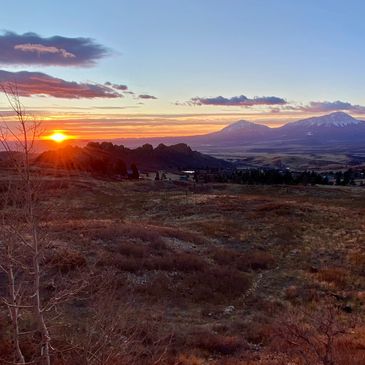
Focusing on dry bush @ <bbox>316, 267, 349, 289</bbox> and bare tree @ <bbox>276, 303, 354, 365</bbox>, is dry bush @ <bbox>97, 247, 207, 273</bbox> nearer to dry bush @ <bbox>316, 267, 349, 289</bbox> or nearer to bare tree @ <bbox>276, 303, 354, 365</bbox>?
dry bush @ <bbox>316, 267, 349, 289</bbox>

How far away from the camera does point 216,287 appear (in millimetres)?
20734

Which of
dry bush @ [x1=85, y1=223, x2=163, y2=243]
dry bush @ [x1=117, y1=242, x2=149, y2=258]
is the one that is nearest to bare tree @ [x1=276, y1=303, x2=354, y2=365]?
dry bush @ [x1=117, y1=242, x2=149, y2=258]

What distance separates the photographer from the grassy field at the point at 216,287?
11.8 m

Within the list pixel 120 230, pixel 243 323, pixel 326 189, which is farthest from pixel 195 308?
pixel 326 189

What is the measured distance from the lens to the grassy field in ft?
38.8

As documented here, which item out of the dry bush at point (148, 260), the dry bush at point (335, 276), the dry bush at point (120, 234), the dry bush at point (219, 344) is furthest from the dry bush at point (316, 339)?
the dry bush at point (120, 234)

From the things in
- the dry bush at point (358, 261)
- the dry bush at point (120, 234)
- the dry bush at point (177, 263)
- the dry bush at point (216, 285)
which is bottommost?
the dry bush at point (358, 261)

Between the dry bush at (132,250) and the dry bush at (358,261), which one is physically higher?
the dry bush at (132,250)

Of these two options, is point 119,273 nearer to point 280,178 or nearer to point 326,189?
point 326,189

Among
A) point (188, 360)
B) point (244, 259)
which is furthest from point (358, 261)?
point (188, 360)

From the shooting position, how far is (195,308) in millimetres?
18047

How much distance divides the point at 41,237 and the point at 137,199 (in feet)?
182

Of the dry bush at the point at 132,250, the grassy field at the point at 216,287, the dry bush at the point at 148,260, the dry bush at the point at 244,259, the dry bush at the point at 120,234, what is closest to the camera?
the grassy field at the point at 216,287

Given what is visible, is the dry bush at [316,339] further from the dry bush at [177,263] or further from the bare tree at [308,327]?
the dry bush at [177,263]
